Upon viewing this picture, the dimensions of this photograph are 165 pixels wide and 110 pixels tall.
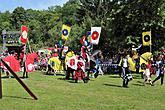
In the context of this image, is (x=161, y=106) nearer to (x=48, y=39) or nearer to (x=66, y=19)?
(x=48, y=39)

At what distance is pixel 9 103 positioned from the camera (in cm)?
1260

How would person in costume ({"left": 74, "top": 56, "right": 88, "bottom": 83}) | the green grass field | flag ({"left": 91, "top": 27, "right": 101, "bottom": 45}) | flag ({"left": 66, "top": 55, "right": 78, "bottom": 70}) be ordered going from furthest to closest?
1. flag ({"left": 91, "top": 27, "right": 101, "bottom": 45})
2. flag ({"left": 66, "top": 55, "right": 78, "bottom": 70})
3. person in costume ({"left": 74, "top": 56, "right": 88, "bottom": 83})
4. the green grass field

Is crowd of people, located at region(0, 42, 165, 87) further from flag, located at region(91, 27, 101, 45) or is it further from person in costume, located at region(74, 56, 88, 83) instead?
flag, located at region(91, 27, 101, 45)

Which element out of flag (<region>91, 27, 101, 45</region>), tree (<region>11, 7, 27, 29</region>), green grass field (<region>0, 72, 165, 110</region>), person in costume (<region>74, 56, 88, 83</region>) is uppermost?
tree (<region>11, 7, 27, 29</region>)

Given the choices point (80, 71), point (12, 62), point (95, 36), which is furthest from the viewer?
point (95, 36)

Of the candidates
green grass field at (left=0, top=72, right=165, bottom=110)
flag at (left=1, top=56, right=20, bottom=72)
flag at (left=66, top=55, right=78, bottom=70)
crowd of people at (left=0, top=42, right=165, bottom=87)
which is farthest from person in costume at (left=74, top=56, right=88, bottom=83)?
flag at (left=1, top=56, right=20, bottom=72)

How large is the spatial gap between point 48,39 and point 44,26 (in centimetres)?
952

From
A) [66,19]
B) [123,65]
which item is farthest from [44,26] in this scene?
[123,65]

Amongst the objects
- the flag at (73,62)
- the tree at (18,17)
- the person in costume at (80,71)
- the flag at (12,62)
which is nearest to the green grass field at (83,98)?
the person in costume at (80,71)

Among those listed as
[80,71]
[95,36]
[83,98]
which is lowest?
[83,98]

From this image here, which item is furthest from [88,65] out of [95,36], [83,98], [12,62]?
→ [83,98]

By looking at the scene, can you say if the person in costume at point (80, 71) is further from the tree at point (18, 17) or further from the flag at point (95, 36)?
the tree at point (18, 17)

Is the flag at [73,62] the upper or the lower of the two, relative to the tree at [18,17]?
lower

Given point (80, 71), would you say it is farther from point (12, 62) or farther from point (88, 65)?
point (12, 62)
